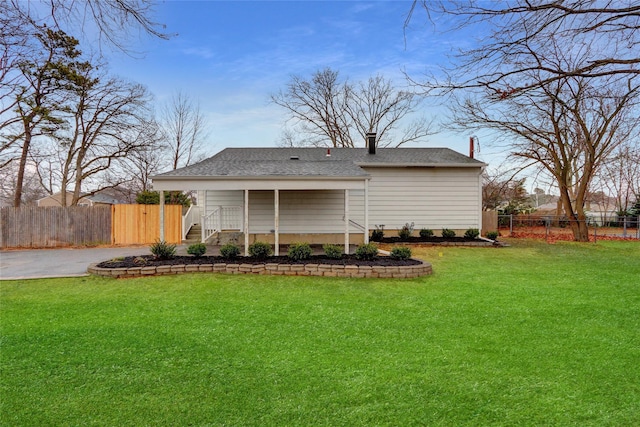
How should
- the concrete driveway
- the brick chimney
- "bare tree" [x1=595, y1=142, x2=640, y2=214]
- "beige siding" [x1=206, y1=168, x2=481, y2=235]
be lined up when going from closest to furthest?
the concrete driveway
"beige siding" [x1=206, y1=168, x2=481, y2=235]
the brick chimney
"bare tree" [x1=595, y1=142, x2=640, y2=214]

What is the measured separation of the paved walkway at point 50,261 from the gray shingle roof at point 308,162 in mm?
2431

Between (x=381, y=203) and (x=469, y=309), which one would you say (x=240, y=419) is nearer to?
(x=469, y=309)

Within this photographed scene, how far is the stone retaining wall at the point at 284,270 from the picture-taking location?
25.0 ft

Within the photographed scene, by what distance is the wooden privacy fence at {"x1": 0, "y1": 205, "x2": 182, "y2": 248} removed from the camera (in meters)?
13.7

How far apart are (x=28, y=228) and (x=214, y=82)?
29.7ft

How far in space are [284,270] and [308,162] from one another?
5969 mm

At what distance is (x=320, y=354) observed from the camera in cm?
372

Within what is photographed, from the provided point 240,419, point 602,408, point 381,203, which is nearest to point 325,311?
point 240,419

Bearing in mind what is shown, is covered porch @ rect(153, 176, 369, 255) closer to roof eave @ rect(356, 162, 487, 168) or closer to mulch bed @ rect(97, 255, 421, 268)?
roof eave @ rect(356, 162, 487, 168)

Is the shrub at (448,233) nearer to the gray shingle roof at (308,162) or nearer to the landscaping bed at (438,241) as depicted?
the landscaping bed at (438,241)

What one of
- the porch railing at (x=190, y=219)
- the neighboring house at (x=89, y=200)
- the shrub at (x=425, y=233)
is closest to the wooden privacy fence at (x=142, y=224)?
the porch railing at (x=190, y=219)

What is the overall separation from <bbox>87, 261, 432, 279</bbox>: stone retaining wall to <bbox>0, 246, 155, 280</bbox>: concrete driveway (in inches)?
47.0

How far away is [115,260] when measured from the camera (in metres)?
8.61

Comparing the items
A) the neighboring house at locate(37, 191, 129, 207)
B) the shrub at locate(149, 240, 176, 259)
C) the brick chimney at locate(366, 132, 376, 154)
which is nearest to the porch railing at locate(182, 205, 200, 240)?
the shrub at locate(149, 240, 176, 259)
